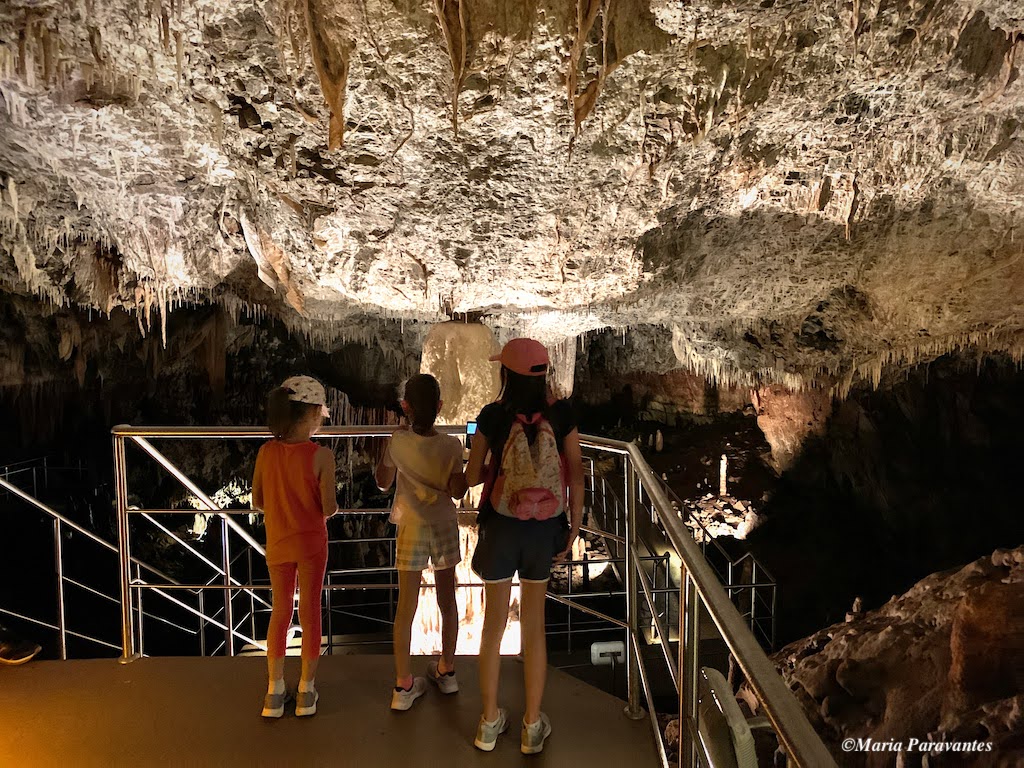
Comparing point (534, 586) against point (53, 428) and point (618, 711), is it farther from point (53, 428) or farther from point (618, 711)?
point (53, 428)

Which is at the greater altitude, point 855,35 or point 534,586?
point 855,35

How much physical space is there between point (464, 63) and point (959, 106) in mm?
2684

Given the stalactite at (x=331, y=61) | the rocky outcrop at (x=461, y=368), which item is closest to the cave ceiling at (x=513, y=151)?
the stalactite at (x=331, y=61)

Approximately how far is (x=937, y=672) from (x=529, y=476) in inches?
128

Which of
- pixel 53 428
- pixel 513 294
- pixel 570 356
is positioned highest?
pixel 513 294

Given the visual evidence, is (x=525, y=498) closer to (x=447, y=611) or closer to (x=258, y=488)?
(x=447, y=611)

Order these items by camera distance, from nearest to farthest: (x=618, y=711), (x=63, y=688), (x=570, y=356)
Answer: (x=618, y=711)
(x=63, y=688)
(x=570, y=356)

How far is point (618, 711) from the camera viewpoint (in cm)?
233

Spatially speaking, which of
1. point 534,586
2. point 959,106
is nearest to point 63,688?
point 534,586

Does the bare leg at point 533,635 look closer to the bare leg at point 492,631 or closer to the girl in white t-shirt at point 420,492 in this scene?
the bare leg at point 492,631

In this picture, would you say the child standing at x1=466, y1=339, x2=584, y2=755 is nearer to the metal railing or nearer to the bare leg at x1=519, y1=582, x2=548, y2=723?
the bare leg at x1=519, y1=582, x2=548, y2=723

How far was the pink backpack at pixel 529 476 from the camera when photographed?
186cm

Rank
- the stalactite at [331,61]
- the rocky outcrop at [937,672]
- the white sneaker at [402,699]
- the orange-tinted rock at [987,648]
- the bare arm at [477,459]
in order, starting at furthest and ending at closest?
the orange-tinted rock at [987,648]
the rocky outcrop at [937,672]
the stalactite at [331,61]
the white sneaker at [402,699]
the bare arm at [477,459]

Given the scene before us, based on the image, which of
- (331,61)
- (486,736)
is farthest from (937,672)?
(331,61)
